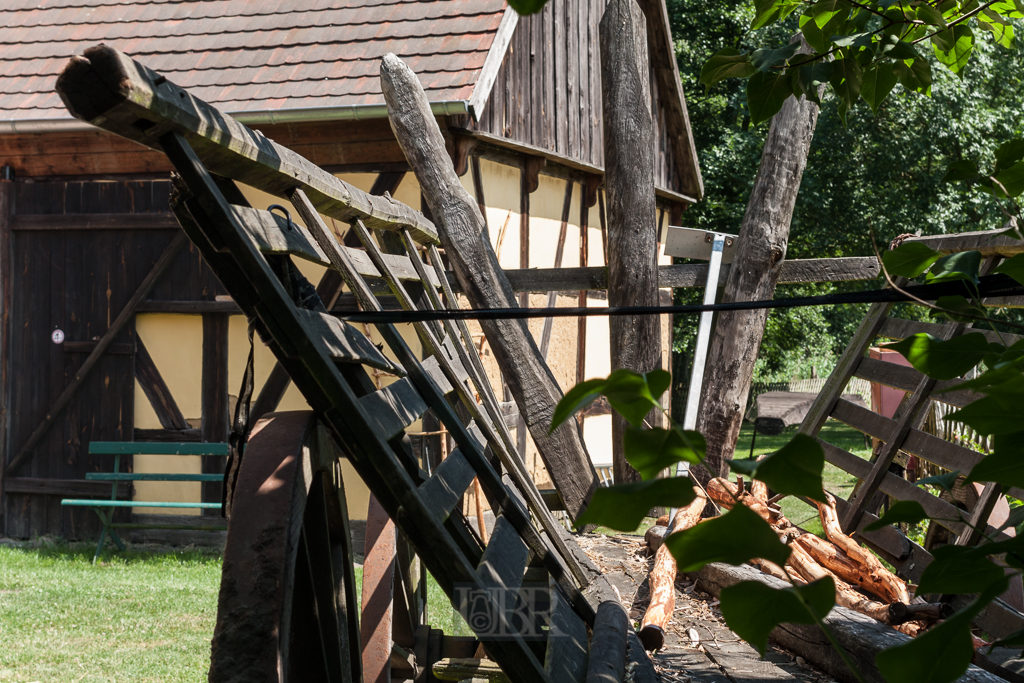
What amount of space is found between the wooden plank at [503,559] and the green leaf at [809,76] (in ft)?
3.49

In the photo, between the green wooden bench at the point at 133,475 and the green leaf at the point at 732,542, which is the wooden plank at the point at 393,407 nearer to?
the green leaf at the point at 732,542

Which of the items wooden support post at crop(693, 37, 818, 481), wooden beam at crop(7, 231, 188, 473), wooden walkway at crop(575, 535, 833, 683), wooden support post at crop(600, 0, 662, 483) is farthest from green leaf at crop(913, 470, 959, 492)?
wooden beam at crop(7, 231, 188, 473)

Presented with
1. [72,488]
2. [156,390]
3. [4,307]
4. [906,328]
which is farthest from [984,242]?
[4,307]

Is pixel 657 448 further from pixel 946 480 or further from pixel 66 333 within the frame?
pixel 66 333

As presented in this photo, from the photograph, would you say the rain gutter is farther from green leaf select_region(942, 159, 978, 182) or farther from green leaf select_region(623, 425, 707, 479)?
green leaf select_region(623, 425, 707, 479)

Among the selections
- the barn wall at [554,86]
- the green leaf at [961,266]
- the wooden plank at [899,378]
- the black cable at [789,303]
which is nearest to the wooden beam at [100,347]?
the barn wall at [554,86]

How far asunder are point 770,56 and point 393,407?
102cm

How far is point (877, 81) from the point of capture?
1.46 m

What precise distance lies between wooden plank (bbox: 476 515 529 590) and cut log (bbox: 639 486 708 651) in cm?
66

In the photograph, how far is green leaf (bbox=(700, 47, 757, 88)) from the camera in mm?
1397

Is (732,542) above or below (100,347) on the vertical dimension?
above

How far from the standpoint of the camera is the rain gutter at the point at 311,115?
19.3ft

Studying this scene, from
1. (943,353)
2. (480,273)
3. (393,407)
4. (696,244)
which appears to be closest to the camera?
(943,353)

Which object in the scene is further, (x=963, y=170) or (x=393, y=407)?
(x=393, y=407)
